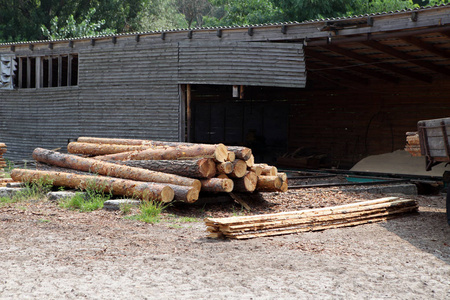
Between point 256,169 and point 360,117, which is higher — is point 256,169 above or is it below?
below

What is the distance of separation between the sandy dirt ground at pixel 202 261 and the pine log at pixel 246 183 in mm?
1363

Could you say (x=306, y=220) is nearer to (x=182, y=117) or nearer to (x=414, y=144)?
(x=414, y=144)

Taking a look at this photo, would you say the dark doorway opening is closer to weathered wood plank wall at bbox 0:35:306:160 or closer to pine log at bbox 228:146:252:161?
weathered wood plank wall at bbox 0:35:306:160

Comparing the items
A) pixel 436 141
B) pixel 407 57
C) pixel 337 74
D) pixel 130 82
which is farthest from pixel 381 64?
pixel 436 141

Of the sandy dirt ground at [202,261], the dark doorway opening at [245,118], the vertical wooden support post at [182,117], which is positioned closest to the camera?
the sandy dirt ground at [202,261]

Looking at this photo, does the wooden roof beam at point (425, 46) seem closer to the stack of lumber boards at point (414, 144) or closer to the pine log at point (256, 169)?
the stack of lumber boards at point (414, 144)

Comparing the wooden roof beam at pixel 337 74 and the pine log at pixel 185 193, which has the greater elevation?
the wooden roof beam at pixel 337 74

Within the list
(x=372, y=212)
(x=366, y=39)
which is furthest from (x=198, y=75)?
(x=372, y=212)

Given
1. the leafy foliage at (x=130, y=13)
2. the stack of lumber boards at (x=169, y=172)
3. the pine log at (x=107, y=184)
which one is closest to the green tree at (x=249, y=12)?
the leafy foliage at (x=130, y=13)

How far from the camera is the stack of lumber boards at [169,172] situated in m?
9.22

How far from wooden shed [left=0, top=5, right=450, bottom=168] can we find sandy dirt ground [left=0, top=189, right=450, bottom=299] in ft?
24.3

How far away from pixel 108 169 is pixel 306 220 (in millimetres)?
4293

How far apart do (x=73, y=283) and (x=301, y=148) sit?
57.2 ft

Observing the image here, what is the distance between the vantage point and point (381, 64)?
1784 cm
